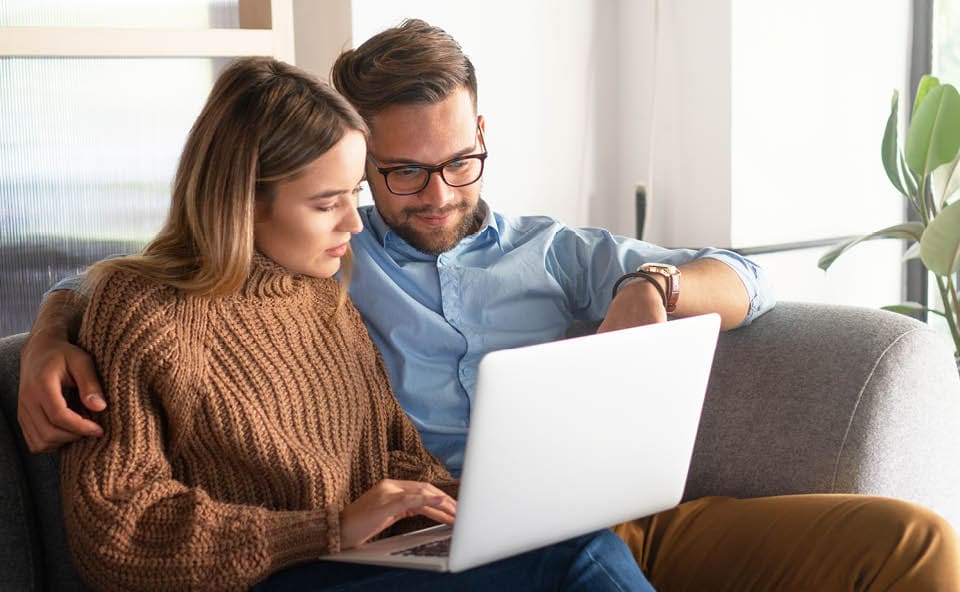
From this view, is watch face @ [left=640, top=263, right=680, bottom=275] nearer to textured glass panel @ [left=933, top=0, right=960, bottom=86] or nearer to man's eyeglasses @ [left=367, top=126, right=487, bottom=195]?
man's eyeglasses @ [left=367, top=126, right=487, bottom=195]

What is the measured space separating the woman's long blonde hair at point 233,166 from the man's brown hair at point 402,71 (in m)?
0.23

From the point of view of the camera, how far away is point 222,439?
4.33 feet

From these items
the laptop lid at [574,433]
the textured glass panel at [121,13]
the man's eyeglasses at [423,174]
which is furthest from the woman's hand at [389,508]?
the textured glass panel at [121,13]

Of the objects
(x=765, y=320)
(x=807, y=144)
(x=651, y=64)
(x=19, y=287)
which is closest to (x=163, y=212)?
(x=19, y=287)

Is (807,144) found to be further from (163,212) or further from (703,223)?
(163,212)

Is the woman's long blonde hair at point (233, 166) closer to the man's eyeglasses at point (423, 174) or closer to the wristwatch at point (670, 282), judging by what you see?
the man's eyeglasses at point (423, 174)

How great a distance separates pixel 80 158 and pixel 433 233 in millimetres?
732

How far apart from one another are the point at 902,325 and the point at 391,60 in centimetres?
82

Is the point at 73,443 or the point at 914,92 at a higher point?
the point at 914,92

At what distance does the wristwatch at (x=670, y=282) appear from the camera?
5.10ft

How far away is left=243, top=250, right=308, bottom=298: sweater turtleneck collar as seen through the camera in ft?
4.63

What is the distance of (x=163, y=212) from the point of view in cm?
212

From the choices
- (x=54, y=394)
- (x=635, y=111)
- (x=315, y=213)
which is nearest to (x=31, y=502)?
(x=54, y=394)

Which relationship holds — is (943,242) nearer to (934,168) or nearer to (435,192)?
(934,168)
